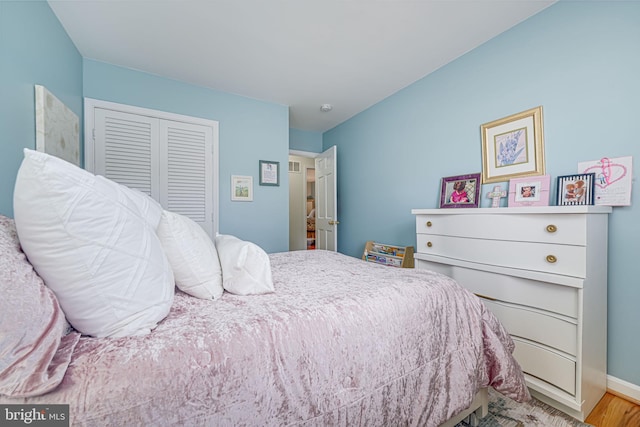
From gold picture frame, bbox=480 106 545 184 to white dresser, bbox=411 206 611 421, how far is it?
1.77ft

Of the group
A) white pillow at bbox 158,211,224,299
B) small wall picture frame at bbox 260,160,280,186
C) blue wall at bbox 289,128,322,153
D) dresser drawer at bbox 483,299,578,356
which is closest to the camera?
white pillow at bbox 158,211,224,299

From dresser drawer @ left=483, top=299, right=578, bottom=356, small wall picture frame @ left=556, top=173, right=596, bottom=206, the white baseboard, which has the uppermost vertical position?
small wall picture frame @ left=556, top=173, right=596, bottom=206

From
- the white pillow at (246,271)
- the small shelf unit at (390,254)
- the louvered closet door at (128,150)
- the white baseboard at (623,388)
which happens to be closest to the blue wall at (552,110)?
the white baseboard at (623,388)

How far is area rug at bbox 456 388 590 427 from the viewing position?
1.32 m

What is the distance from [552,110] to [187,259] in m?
2.48

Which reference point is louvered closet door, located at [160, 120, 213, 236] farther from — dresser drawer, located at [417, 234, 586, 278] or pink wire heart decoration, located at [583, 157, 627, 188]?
pink wire heart decoration, located at [583, 157, 627, 188]

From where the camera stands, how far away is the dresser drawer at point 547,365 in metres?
1.36

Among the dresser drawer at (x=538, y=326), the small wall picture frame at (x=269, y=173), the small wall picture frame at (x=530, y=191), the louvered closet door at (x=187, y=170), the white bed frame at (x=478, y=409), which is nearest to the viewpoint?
the white bed frame at (x=478, y=409)

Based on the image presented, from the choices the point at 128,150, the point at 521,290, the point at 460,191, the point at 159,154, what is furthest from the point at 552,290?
the point at 128,150

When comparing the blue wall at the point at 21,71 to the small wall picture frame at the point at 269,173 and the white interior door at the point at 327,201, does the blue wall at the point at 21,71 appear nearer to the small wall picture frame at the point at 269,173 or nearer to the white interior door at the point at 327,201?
the small wall picture frame at the point at 269,173

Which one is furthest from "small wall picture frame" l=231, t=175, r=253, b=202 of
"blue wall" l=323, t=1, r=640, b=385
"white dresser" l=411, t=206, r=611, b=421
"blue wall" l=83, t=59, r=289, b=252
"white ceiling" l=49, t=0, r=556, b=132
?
"white dresser" l=411, t=206, r=611, b=421

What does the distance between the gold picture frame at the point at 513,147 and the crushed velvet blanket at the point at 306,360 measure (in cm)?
126

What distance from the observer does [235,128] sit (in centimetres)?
308

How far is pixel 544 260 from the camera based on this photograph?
145cm
